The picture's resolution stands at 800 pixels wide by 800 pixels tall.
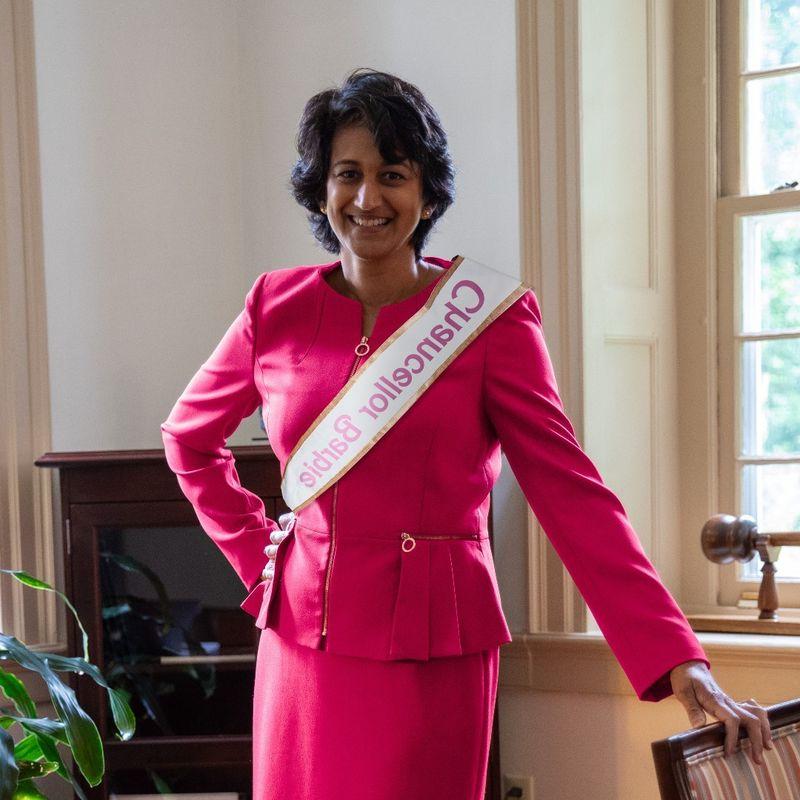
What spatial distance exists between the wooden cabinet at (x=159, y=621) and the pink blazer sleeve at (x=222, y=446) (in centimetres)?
46

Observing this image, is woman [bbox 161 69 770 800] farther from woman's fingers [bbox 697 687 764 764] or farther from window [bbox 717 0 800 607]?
window [bbox 717 0 800 607]

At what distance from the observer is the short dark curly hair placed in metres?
1.53

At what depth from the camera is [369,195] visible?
1519mm

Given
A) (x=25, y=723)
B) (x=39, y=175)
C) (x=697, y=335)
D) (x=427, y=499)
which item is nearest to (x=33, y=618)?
(x=25, y=723)

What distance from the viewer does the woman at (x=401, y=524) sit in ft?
4.71

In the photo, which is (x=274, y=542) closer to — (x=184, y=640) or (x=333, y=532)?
(x=333, y=532)

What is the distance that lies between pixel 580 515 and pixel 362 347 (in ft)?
1.21

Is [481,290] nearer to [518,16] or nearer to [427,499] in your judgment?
[427,499]

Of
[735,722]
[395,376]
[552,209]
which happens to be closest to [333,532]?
[395,376]

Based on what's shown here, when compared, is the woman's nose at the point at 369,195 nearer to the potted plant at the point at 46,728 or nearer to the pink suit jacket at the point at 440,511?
the pink suit jacket at the point at 440,511

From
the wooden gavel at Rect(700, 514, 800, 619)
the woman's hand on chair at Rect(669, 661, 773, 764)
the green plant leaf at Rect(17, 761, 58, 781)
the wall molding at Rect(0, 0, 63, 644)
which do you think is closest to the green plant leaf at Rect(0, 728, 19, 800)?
the green plant leaf at Rect(17, 761, 58, 781)

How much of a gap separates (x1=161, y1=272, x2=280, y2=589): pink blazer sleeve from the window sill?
0.87 m

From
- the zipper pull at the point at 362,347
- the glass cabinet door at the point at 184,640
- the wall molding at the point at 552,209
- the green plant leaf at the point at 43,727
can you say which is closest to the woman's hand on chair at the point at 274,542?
the zipper pull at the point at 362,347

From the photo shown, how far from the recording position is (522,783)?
2.56 meters
